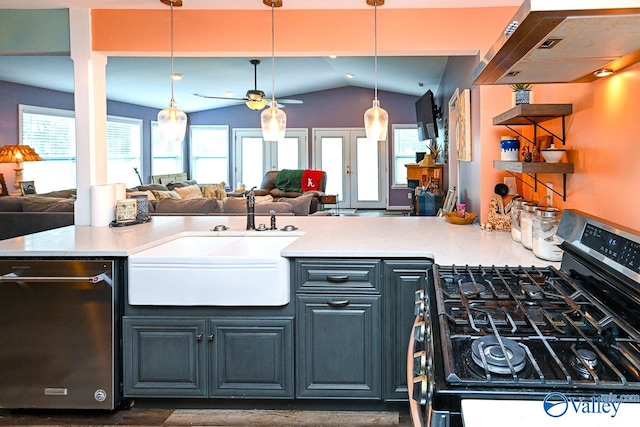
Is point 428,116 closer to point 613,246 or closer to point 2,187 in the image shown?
point 2,187

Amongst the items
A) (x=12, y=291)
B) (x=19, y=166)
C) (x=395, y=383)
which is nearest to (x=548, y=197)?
(x=395, y=383)

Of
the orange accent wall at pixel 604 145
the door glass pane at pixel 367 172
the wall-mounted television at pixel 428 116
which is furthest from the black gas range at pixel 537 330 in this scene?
the door glass pane at pixel 367 172

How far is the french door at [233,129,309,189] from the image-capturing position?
1246cm

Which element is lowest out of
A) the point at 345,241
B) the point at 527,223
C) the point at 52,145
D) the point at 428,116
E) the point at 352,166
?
the point at 345,241

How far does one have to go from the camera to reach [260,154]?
12594 mm

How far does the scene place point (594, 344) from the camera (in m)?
1.17

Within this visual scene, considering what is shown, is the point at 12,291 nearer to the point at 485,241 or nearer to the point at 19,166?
the point at 485,241

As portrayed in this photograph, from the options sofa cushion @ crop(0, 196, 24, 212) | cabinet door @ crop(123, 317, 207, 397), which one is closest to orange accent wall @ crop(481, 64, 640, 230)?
cabinet door @ crop(123, 317, 207, 397)

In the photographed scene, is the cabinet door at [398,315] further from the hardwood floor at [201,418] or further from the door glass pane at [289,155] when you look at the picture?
the door glass pane at [289,155]

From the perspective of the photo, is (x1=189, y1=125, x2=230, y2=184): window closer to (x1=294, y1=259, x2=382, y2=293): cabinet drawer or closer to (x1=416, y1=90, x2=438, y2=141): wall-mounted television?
(x1=416, y1=90, x2=438, y2=141): wall-mounted television

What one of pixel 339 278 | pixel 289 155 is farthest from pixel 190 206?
pixel 289 155

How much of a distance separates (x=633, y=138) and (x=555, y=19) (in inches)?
31.0

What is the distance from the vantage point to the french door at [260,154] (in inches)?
491

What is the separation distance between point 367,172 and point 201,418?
402 inches
